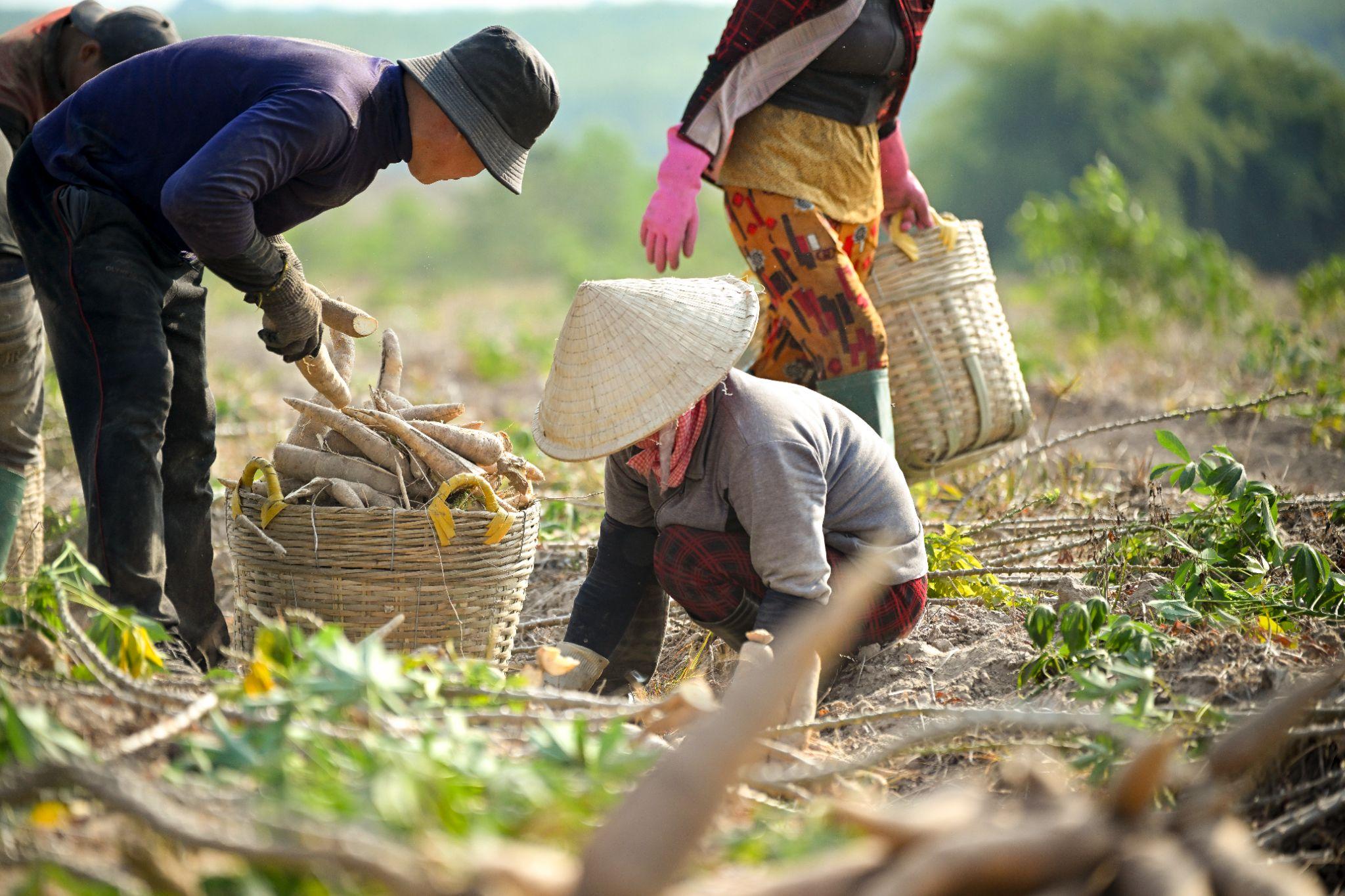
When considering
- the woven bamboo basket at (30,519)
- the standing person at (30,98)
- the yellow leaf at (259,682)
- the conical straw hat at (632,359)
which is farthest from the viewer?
the woven bamboo basket at (30,519)

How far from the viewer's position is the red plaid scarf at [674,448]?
2.36 meters

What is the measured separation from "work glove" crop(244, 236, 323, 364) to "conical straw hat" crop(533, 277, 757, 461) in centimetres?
58

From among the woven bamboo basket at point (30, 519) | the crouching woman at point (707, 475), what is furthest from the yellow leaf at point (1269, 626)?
the woven bamboo basket at point (30, 519)

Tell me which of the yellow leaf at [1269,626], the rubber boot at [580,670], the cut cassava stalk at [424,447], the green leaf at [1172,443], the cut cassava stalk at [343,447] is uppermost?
the green leaf at [1172,443]

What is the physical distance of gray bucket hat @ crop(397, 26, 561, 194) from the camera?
247 cm

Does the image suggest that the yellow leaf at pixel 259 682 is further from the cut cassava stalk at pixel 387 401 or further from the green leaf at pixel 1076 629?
the green leaf at pixel 1076 629

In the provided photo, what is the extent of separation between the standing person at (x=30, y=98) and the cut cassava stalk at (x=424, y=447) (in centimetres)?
110

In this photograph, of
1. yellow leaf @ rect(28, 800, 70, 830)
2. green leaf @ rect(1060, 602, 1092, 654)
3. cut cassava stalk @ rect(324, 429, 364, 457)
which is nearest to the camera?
yellow leaf @ rect(28, 800, 70, 830)

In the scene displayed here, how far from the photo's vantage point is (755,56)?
9.93 ft

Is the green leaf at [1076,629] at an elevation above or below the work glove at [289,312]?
below

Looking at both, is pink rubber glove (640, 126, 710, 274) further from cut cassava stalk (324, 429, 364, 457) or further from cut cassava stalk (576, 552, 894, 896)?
cut cassava stalk (576, 552, 894, 896)

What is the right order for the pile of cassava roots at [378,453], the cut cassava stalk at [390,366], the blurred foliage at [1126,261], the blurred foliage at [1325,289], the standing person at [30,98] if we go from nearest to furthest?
the pile of cassava roots at [378,453], the cut cassava stalk at [390,366], the standing person at [30,98], the blurred foliage at [1325,289], the blurred foliage at [1126,261]

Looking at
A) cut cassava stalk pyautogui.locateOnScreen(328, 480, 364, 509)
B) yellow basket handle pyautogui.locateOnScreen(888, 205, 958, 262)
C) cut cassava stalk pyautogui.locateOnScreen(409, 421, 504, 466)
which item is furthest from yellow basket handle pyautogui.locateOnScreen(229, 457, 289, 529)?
yellow basket handle pyautogui.locateOnScreen(888, 205, 958, 262)

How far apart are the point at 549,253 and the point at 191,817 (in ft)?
86.3
